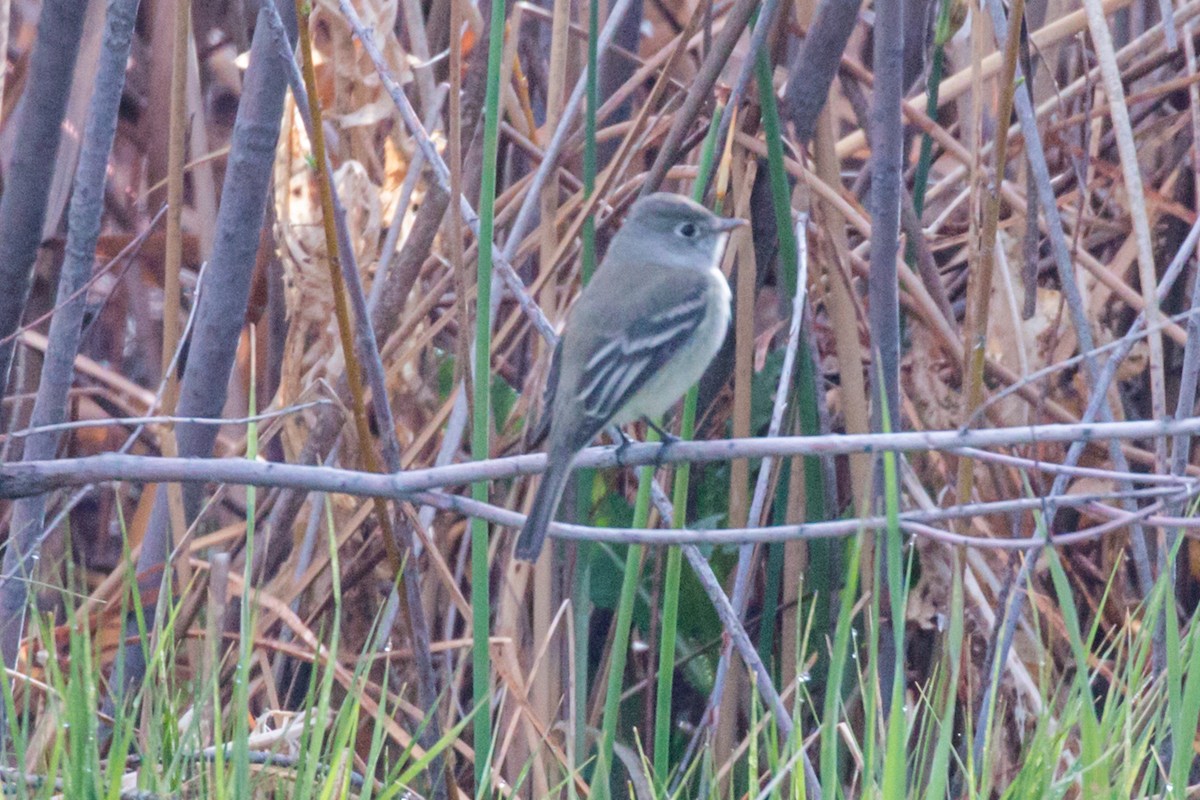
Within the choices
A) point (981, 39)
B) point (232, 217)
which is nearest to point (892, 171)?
point (981, 39)

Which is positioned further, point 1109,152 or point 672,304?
point 1109,152

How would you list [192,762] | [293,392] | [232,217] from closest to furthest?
1. [192,762]
2. [232,217]
3. [293,392]

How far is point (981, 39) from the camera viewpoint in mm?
2537

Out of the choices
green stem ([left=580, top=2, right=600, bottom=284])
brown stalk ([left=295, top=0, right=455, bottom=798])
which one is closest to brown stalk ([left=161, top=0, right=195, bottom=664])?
brown stalk ([left=295, top=0, right=455, bottom=798])

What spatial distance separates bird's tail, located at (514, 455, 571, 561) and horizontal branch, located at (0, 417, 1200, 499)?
0.29 meters

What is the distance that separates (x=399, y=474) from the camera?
73.1 inches

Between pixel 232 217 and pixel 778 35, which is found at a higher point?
pixel 778 35

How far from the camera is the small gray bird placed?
2.54 metres

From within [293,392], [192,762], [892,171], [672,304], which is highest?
[892,171]

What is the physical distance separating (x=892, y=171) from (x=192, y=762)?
5.40 ft

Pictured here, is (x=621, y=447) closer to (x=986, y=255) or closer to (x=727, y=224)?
(x=727, y=224)

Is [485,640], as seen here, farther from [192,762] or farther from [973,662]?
[973,662]

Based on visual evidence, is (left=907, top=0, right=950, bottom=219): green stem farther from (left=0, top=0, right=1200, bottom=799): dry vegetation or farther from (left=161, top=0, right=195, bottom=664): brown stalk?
(left=161, top=0, right=195, bottom=664): brown stalk

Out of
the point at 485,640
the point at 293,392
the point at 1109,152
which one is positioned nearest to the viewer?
the point at 485,640
